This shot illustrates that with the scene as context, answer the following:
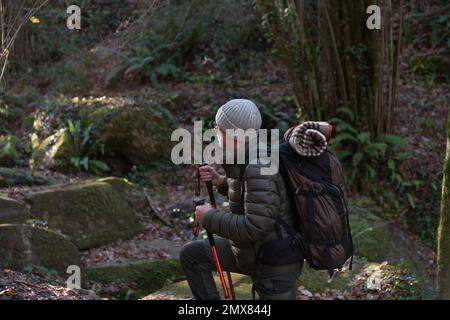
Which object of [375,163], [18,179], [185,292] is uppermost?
[18,179]

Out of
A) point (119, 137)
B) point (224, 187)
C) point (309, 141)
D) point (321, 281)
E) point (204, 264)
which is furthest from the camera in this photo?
point (119, 137)

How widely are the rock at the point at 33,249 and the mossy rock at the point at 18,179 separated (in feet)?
11.2

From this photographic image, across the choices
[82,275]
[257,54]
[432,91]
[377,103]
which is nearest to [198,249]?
[82,275]

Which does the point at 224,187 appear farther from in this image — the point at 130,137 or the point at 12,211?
the point at 130,137

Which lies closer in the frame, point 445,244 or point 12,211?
point 445,244

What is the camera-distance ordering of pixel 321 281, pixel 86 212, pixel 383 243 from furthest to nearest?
pixel 383 243 → pixel 86 212 → pixel 321 281

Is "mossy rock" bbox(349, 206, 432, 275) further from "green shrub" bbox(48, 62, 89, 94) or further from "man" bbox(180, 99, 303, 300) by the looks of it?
"green shrub" bbox(48, 62, 89, 94)

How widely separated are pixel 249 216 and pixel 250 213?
21mm

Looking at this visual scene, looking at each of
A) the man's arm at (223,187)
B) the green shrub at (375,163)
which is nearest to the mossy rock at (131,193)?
the green shrub at (375,163)

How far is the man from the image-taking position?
4.18m

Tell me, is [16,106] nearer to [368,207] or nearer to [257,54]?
[257,54]

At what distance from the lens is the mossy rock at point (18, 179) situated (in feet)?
35.4

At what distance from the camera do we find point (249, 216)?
4203 mm

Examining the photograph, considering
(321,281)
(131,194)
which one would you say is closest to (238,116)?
(321,281)
